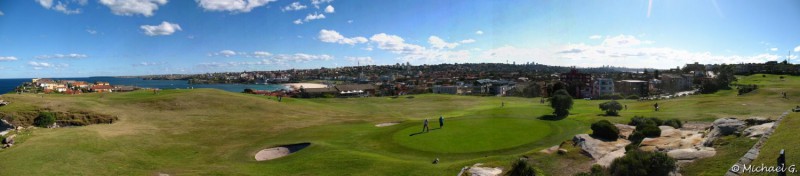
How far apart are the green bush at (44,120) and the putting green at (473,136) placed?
96.3 ft

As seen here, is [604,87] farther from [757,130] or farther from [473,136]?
[757,130]

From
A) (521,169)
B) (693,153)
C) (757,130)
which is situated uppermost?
(757,130)

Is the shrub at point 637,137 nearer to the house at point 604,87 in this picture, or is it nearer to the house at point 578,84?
the house at point 578,84

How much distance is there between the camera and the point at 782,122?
1662cm

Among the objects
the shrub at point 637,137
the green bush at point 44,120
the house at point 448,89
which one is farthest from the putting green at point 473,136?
the house at point 448,89

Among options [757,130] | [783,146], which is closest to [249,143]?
[783,146]

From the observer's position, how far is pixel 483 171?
57.4 feet

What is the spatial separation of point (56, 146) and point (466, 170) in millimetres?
24242

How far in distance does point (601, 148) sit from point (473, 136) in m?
8.99

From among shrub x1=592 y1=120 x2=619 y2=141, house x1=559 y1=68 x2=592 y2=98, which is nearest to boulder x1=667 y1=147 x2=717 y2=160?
shrub x1=592 y1=120 x2=619 y2=141

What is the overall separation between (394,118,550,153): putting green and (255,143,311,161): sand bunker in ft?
23.1

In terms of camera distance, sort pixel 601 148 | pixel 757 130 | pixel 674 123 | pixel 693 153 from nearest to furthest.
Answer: pixel 693 153 → pixel 757 130 → pixel 601 148 → pixel 674 123

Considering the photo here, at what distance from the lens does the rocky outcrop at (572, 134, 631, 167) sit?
1868cm

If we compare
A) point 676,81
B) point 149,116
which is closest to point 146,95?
point 149,116
